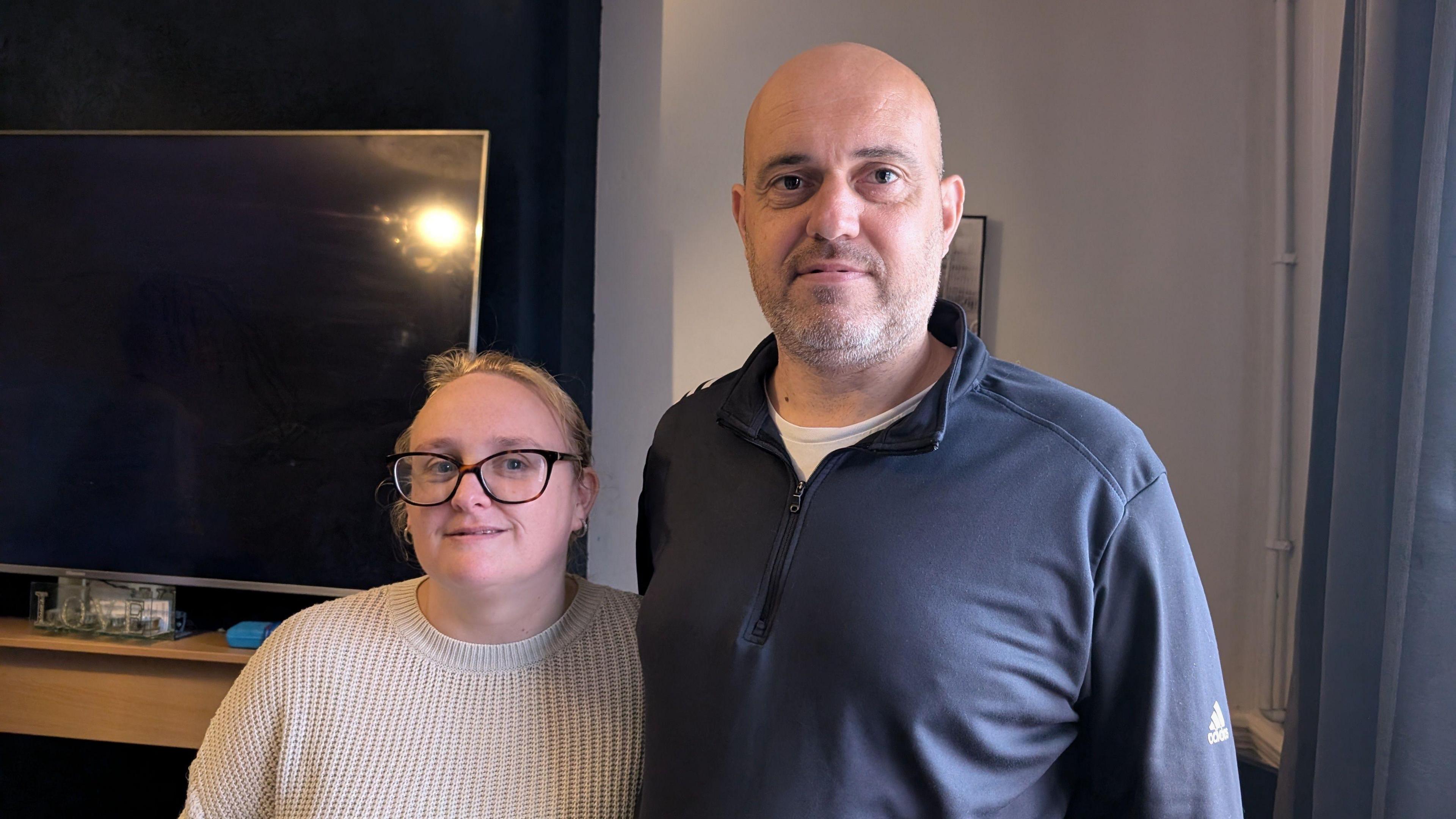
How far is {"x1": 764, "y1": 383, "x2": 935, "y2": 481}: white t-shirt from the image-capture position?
3.67ft

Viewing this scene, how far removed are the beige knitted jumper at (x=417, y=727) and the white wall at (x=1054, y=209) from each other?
122 centimetres

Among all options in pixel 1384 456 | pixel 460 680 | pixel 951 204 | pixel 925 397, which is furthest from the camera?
pixel 1384 456

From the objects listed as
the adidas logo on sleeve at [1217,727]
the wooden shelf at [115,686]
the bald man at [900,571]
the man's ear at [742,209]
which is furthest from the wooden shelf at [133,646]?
the adidas logo on sleeve at [1217,727]

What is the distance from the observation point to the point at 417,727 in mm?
1292

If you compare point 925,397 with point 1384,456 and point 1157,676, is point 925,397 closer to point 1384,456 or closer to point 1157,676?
point 1157,676

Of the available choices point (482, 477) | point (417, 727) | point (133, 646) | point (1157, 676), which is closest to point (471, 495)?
point (482, 477)

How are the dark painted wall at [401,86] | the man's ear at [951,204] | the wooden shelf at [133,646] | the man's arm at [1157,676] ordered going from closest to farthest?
the man's arm at [1157,676]
the man's ear at [951,204]
the wooden shelf at [133,646]
the dark painted wall at [401,86]

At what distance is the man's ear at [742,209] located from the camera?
3.96 ft

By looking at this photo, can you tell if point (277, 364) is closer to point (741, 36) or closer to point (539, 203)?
point (539, 203)

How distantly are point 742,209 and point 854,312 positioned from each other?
257mm

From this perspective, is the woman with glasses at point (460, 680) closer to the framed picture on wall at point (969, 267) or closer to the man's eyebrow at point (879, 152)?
the man's eyebrow at point (879, 152)

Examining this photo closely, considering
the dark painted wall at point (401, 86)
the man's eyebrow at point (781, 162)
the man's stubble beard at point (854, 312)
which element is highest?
the dark painted wall at point (401, 86)

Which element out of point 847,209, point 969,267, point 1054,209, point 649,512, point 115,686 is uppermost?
point 1054,209

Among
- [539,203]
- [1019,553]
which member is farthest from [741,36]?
[1019,553]
